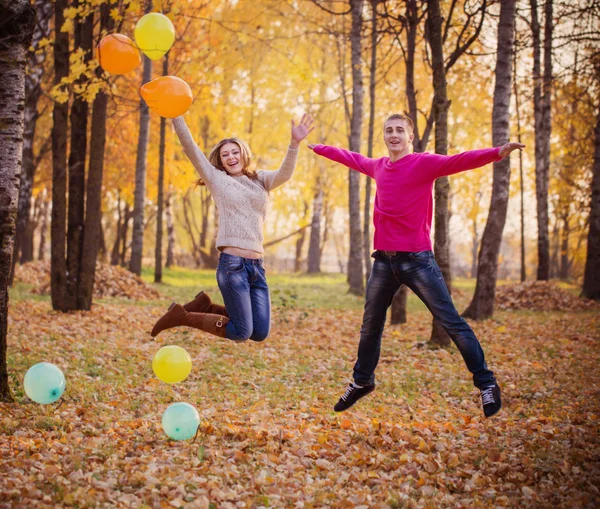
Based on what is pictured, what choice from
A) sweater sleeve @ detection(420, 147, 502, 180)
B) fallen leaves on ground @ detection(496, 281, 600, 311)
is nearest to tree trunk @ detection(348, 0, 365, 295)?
fallen leaves on ground @ detection(496, 281, 600, 311)

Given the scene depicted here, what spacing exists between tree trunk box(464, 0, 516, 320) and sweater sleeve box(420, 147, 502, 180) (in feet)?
18.6

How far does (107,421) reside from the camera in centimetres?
494

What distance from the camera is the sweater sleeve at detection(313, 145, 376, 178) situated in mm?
4926

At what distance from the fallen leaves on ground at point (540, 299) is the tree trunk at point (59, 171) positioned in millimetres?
9688

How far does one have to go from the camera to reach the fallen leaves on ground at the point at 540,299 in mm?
13281

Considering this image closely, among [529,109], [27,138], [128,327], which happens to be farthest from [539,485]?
[529,109]

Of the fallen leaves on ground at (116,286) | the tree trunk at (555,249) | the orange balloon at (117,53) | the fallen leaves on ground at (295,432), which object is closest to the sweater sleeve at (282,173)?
the orange balloon at (117,53)

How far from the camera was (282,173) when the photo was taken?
5.15 m

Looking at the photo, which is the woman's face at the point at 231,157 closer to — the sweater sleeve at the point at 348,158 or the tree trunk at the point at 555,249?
the sweater sleeve at the point at 348,158

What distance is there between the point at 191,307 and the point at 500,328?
261 inches

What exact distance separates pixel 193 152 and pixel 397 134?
1773 mm

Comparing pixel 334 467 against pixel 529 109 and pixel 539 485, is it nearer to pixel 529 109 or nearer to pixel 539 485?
pixel 539 485

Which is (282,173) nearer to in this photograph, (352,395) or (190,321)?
(190,321)

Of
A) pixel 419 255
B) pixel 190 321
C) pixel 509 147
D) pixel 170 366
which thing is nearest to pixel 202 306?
pixel 190 321
